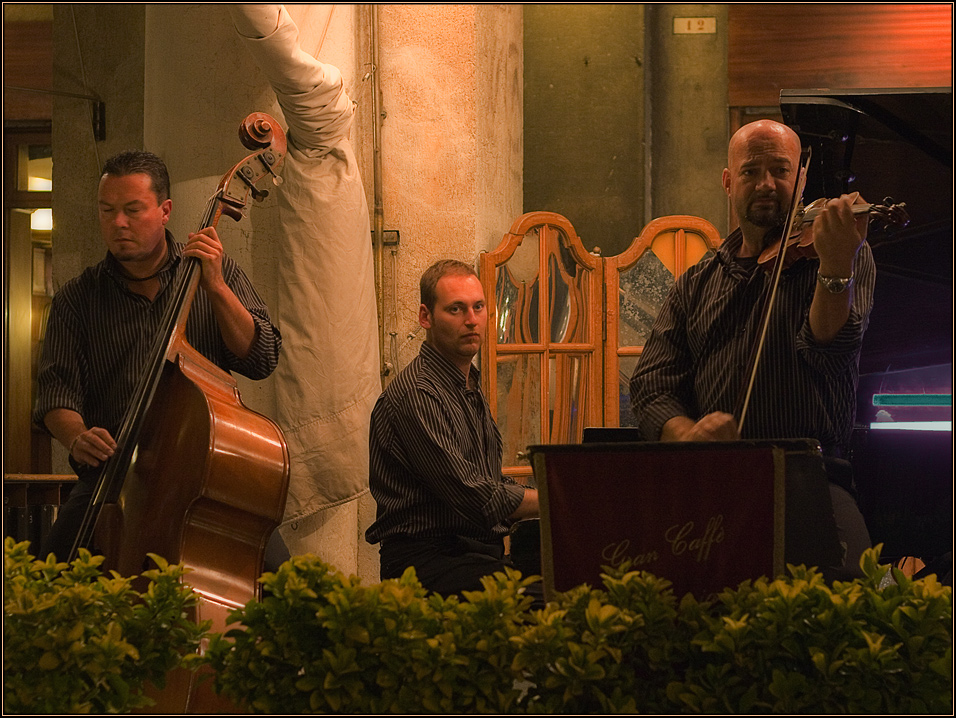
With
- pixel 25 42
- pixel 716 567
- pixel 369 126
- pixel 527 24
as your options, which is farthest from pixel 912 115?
pixel 25 42

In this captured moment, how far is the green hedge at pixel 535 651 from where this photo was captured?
1456 millimetres

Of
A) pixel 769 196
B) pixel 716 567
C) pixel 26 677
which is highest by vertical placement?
pixel 769 196

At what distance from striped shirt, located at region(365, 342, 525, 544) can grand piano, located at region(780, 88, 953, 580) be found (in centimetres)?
111

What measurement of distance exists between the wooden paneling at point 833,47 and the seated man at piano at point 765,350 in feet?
12.2

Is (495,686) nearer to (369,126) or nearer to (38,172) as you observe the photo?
(369,126)

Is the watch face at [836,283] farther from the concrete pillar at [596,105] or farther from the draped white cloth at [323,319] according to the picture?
the concrete pillar at [596,105]

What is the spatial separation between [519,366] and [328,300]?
40.0 inches

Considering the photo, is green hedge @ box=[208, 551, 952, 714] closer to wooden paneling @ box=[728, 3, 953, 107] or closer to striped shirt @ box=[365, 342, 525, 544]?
striped shirt @ box=[365, 342, 525, 544]

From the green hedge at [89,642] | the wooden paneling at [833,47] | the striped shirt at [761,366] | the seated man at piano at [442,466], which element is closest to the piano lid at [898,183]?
the striped shirt at [761,366]

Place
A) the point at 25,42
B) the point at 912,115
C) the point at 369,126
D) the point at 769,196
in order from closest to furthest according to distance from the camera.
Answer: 1. the point at 769,196
2. the point at 912,115
3. the point at 369,126
4. the point at 25,42

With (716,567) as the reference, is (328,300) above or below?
above

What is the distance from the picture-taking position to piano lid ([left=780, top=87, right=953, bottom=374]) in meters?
2.70

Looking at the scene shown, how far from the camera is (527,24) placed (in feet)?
20.9

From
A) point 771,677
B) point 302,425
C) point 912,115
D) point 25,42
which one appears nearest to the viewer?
point 771,677
